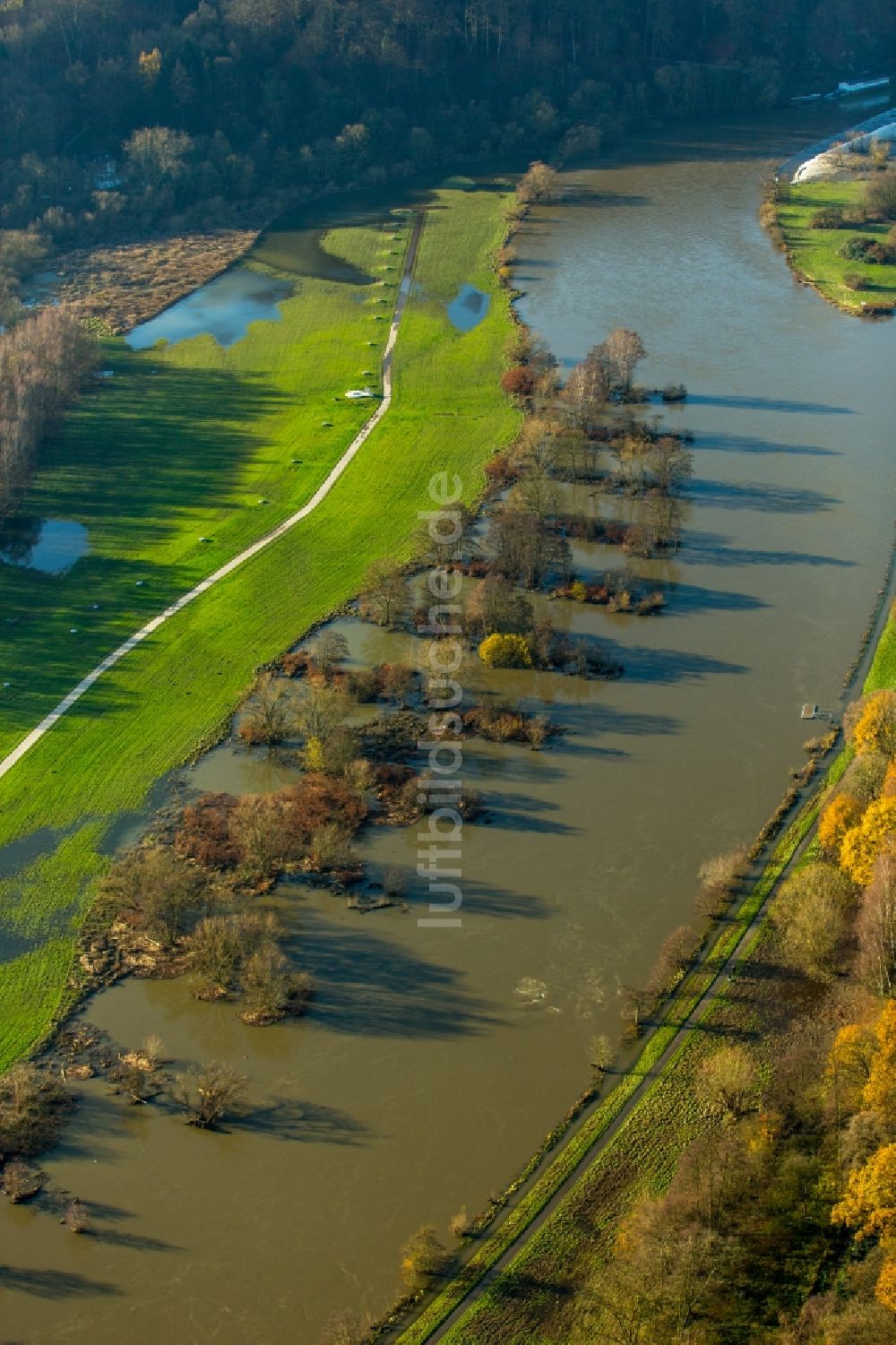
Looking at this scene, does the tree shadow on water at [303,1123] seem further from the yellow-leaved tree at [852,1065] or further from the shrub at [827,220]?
the shrub at [827,220]

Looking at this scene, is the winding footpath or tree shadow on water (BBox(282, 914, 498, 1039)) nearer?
tree shadow on water (BBox(282, 914, 498, 1039))

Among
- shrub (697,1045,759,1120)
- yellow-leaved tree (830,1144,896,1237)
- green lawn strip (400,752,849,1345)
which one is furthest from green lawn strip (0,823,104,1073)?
yellow-leaved tree (830,1144,896,1237)

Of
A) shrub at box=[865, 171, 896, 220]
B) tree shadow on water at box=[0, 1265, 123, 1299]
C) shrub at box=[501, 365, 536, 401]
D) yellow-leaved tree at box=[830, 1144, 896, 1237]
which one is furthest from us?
shrub at box=[865, 171, 896, 220]

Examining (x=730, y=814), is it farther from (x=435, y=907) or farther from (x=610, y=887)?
(x=435, y=907)

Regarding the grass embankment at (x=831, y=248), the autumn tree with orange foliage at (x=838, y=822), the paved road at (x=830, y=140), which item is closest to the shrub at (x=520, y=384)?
the grass embankment at (x=831, y=248)

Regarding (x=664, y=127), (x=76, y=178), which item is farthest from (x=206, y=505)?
(x=664, y=127)

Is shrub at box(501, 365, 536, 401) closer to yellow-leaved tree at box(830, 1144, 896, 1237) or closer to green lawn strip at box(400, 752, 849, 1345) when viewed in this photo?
green lawn strip at box(400, 752, 849, 1345)

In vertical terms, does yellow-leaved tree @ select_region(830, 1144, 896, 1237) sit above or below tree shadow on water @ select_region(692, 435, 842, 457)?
below
